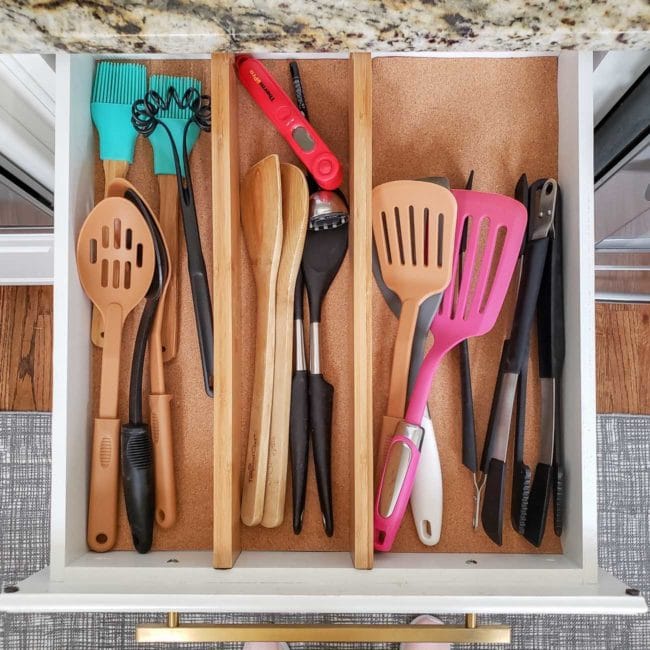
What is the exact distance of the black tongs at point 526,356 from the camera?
2.62 ft

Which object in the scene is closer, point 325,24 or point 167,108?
point 325,24

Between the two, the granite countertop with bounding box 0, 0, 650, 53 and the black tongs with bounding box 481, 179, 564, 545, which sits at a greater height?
the granite countertop with bounding box 0, 0, 650, 53

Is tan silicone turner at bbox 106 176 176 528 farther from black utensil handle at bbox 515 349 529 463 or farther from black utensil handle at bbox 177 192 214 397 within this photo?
black utensil handle at bbox 515 349 529 463

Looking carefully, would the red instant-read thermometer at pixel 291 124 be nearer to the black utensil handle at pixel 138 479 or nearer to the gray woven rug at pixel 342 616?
the black utensil handle at pixel 138 479

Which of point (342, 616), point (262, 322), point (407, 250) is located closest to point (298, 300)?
point (262, 322)

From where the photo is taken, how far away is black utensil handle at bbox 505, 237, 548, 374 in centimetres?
80

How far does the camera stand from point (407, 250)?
798 millimetres

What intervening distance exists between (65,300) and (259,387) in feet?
0.93

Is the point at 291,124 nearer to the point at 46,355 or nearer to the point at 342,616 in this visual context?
the point at 46,355

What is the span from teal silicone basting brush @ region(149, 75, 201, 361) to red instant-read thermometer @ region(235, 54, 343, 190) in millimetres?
94

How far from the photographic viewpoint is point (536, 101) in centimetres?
86

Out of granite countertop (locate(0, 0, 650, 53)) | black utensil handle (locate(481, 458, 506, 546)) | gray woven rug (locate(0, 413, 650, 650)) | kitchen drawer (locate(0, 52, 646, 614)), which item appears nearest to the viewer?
granite countertop (locate(0, 0, 650, 53))

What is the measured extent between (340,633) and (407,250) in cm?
51

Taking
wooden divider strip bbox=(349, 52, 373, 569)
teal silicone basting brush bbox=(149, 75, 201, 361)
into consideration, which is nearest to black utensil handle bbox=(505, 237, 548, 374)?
wooden divider strip bbox=(349, 52, 373, 569)
